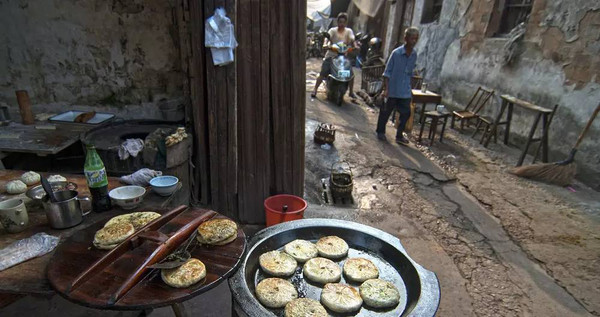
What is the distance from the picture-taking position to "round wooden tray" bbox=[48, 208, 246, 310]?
143 centimetres

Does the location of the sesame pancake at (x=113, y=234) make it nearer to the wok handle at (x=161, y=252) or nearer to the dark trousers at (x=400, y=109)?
the wok handle at (x=161, y=252)

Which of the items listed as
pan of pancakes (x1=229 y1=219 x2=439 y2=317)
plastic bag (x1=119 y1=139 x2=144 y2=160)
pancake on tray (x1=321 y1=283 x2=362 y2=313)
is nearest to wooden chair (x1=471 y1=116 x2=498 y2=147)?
pan of pancakes (x1=229 y1=219 x2=439 y2=317)

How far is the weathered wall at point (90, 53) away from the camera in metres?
3.95

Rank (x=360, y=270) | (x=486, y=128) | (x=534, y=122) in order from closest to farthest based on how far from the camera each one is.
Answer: (x=360, y=270), (x=534, y=122), (x=486, y=128)

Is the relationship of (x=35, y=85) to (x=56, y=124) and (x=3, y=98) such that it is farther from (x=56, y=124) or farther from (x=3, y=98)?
(x=56, y=124)

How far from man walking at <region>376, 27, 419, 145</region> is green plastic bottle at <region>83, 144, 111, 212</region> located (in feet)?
19.8

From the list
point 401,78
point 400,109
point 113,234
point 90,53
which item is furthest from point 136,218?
Result: point 400,109

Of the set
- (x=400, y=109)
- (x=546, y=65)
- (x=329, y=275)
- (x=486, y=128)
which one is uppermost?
(x=546, y=65)

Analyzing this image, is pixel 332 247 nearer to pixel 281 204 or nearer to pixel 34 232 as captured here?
pixel 281 204

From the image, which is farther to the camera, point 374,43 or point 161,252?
point 374,43

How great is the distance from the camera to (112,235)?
5.78 ft

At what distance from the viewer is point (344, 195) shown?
4.82 meters

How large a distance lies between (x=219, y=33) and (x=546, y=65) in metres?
6.59

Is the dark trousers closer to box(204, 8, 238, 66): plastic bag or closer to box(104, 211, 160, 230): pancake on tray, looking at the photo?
box(204, 8, 238, 66): plastic bag
